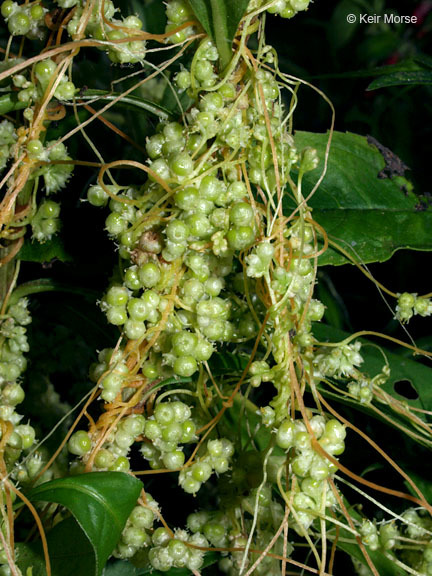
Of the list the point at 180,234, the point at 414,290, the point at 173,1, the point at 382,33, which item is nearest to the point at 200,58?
the point at 173,1

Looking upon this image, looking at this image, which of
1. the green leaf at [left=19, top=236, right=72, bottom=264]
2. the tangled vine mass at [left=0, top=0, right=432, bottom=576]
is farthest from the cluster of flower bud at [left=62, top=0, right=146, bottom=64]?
the green leaf at [left=19, top=236, right=72, bottom=264]

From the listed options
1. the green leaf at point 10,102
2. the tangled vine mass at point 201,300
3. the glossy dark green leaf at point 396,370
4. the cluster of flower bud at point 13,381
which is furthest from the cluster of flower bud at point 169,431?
the green leaf at point 10,102

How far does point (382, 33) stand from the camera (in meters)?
1.56

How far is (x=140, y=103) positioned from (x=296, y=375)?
1.03ft

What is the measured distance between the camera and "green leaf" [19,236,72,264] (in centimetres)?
76

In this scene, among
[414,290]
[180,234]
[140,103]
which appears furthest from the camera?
[414,290]

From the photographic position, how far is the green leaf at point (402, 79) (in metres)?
0.78

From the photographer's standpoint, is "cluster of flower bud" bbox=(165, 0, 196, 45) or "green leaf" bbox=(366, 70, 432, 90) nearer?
"cluster of flower bud" bbox=(165, 0, 196, 45)

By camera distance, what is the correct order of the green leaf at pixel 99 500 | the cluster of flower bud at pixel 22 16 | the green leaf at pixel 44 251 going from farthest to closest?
the green leaf at pixel 44 251, the cluster of flower bud at pixel 22 16, the green leaf at pixel 99 500

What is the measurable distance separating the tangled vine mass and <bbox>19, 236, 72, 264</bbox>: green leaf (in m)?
0.10

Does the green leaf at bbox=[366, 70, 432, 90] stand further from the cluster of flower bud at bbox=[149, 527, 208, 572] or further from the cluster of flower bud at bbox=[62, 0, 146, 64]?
the cluster of flower bud at bbox=[149, 527, 208, 572]

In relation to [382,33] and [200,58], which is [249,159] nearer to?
[200,58]

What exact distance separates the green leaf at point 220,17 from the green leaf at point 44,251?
1.08ft

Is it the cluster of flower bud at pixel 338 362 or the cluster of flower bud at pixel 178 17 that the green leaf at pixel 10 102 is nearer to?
the cluster of flower bud at pixel 178 17
